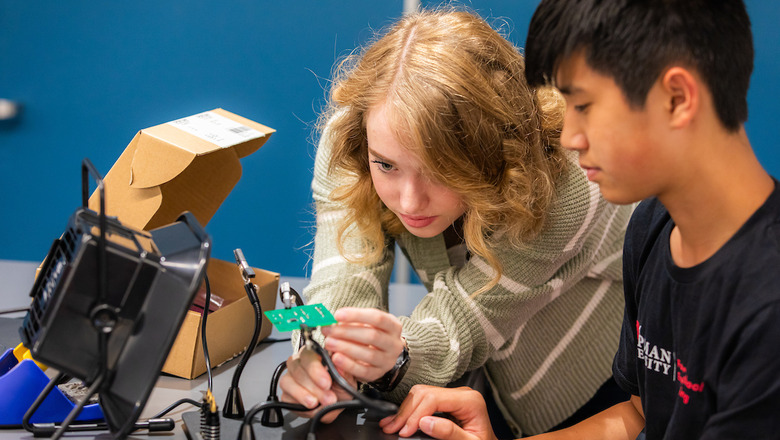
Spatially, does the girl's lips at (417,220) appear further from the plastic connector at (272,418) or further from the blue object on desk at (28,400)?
the blue object on desk at (28,400)

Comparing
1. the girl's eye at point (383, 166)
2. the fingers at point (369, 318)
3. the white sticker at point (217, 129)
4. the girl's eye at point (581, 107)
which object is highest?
the girl's eye at point (581, 107)

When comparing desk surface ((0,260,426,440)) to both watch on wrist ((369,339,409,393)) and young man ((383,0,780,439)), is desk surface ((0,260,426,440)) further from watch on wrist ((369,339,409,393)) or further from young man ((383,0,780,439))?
young man ((383,0,780,439))

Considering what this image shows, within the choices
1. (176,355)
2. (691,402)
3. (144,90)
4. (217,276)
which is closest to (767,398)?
(691,402)

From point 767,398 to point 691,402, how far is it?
0.10 m

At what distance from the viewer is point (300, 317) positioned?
701 mm

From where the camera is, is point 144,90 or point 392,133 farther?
point 144,90

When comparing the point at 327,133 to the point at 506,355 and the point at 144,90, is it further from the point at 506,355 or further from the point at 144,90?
the point at 144,90

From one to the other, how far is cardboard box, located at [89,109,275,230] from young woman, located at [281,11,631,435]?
0.16 meters

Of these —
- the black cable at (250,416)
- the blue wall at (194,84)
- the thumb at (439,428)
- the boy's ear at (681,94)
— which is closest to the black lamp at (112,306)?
the black cable at (250,416)

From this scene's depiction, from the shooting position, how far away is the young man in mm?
584

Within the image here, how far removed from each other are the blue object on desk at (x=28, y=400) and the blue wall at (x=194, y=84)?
1.14 meters

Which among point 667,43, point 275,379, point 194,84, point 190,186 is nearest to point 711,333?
point 667,43

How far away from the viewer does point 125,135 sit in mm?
2115

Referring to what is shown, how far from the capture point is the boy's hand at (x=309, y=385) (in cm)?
76
